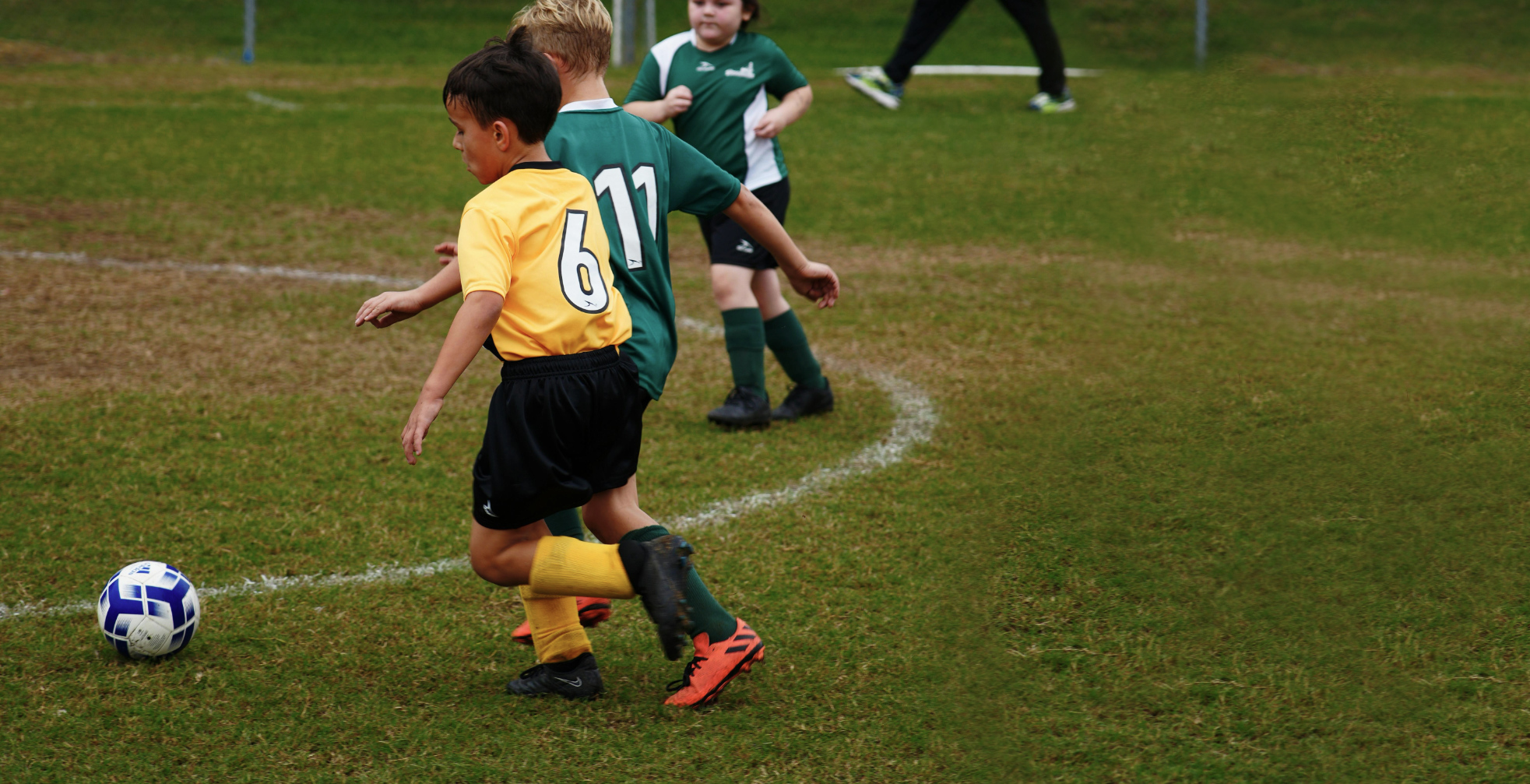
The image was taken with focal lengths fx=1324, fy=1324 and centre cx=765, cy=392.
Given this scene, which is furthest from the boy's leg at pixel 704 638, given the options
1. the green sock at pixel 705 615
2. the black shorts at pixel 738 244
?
the black shorts at pixel 738 244

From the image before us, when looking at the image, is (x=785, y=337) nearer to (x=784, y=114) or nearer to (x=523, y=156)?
(x=784, y=114)

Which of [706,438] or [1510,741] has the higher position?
[1510,741]

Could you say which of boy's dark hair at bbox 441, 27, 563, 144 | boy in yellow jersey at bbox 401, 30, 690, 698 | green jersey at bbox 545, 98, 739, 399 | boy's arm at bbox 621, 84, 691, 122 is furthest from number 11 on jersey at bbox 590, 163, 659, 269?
boy's arm at bbox 621, 84, 691, 122

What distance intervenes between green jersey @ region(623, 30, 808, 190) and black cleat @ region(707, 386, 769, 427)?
2.61ft

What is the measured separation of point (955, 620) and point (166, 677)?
72.1 inches

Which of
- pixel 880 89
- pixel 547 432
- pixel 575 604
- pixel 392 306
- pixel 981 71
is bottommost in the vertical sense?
pixel 981 71

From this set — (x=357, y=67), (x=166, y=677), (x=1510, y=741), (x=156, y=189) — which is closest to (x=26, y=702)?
(x=166, y=677)

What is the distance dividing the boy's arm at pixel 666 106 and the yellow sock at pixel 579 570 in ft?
7.16

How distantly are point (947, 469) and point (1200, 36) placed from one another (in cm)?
581

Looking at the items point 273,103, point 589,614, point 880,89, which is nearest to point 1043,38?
point 880,89

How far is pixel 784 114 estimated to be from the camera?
4.86 metres

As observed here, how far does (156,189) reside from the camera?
887cm

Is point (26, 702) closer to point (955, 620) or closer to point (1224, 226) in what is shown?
point (955, 620)

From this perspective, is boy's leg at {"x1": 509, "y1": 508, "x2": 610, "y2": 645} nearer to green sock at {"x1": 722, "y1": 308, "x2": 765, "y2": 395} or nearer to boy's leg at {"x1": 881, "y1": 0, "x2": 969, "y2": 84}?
green sock at {"x1": 722, "y1": 308, "x2": 765, "y2": 395}
